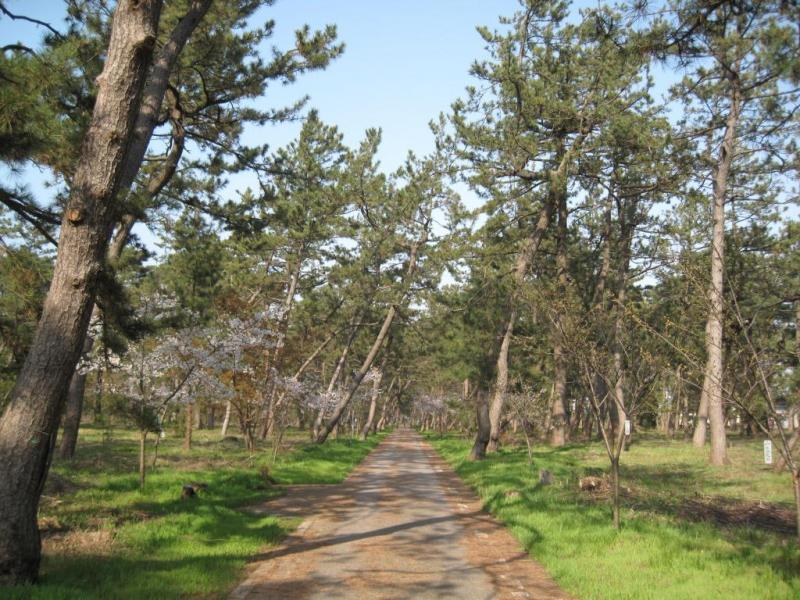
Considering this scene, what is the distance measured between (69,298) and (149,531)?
12.3 feet

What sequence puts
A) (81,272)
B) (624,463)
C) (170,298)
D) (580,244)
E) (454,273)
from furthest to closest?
(580,244), (454,273), (624,463), (170,298), (81,272)

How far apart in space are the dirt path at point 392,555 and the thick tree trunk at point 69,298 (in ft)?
6.87

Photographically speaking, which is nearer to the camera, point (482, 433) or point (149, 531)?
point (149, 531)

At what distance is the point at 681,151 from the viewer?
18.4 meters

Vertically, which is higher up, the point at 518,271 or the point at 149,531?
the point at 518,271

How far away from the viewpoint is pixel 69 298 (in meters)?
6.01

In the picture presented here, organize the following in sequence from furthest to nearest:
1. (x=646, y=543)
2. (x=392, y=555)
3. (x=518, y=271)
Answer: (x=518, y=271) → (x=392, y=555) → (x=646, y=543)

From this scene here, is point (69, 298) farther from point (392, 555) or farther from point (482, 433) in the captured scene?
point (482, 433)

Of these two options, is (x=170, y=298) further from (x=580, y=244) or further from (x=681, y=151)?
(x=580, y=244)

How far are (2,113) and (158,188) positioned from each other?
4.89 meters

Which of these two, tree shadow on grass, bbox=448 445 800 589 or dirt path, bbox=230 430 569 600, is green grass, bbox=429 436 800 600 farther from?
dirt path, bbox=230 430 569 600

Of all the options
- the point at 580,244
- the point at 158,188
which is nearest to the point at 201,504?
the point at 158,188

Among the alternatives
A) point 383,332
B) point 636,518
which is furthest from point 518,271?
point 636,518

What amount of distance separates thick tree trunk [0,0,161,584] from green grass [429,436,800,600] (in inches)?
213
